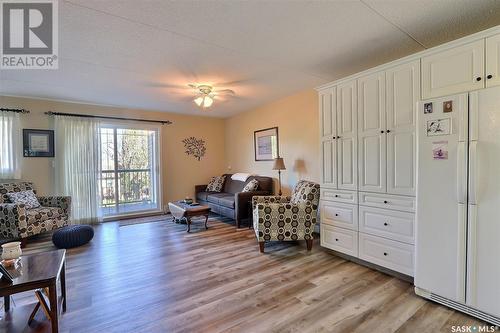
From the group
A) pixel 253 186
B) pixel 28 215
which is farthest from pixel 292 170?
pixel 28 215

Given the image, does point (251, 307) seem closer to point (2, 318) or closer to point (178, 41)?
point (2, 318)

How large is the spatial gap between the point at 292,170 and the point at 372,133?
2111 mm

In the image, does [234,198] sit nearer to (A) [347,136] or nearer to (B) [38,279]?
(A) [347,136]

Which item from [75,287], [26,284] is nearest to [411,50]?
[26,284]

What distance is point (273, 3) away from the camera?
1873 mm

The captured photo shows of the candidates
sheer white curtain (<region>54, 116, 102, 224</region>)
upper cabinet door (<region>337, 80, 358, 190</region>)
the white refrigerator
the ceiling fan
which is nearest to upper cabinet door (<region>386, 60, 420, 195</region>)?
the white refrigerator

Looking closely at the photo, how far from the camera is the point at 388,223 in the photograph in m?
2.51

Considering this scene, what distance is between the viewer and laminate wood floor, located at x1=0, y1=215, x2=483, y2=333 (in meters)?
Answer: 1.80

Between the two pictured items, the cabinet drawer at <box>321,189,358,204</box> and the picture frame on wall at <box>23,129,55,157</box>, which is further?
the picture frame on wall at <box>23,129,55,157</box>

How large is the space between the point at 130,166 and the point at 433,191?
5.58 meters

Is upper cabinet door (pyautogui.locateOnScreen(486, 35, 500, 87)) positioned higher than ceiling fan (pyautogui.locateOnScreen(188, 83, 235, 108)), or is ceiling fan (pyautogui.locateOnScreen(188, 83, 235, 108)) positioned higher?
ceiling fan (pyautogui.locateOnScreen(188, 83, 235, 108))

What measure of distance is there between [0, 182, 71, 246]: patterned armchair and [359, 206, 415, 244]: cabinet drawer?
15.3 ft

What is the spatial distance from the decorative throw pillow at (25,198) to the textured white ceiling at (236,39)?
5.67 ft

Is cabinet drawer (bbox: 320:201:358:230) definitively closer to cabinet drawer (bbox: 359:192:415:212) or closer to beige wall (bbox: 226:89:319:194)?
cabinet drawer (bbox: 359:192:415:212)
